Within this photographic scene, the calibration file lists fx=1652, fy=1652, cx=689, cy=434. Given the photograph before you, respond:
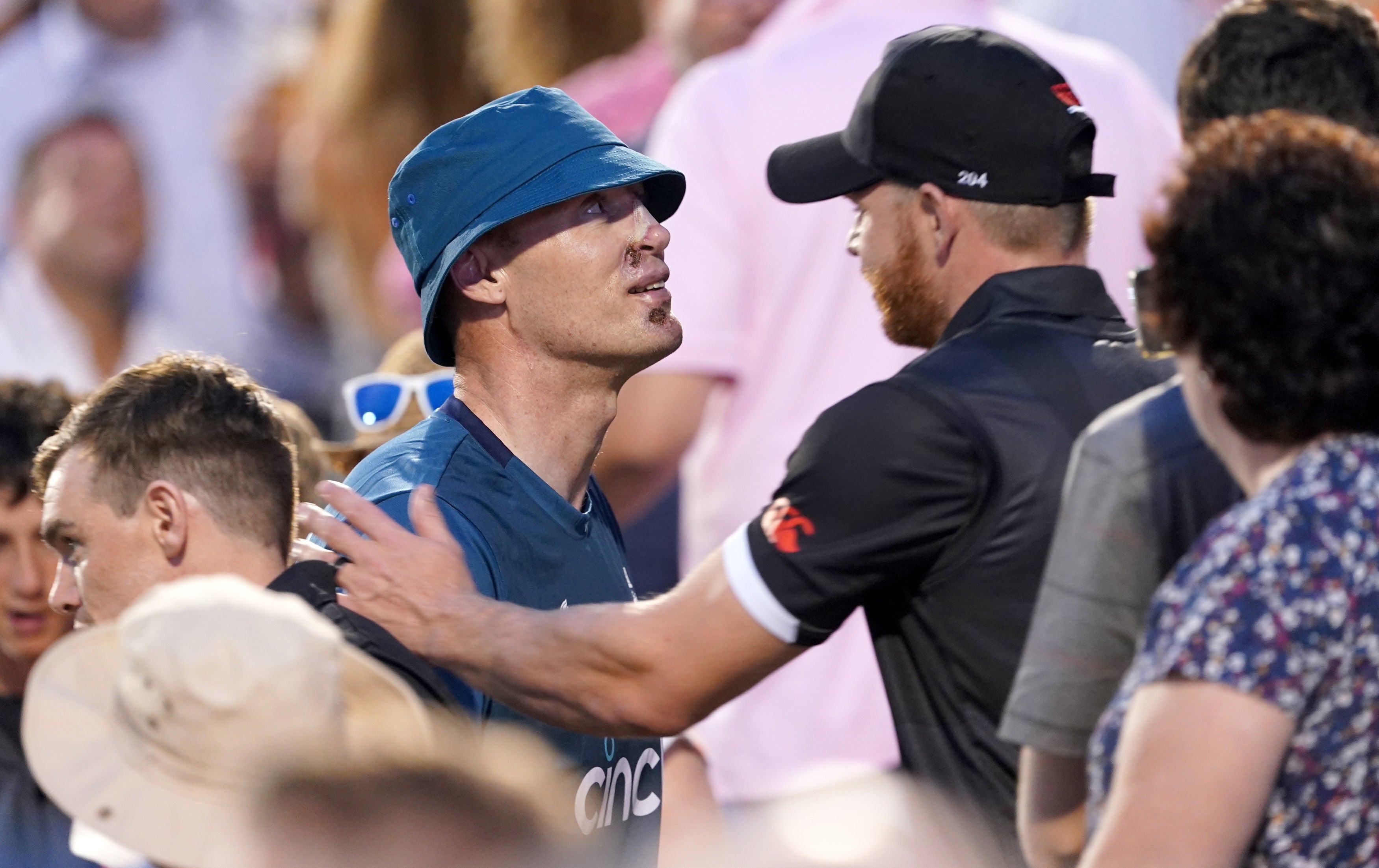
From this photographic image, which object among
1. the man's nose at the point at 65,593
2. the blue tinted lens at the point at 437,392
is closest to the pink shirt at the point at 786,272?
the blue tinted lens at the point at 437,392

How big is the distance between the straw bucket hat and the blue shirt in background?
24.3 inches

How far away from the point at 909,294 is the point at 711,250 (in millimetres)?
1351

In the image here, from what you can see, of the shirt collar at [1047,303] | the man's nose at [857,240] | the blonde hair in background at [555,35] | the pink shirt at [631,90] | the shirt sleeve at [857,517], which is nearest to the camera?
the shirt sleeve at [857,517]

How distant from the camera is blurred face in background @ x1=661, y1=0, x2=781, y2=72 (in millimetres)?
4570

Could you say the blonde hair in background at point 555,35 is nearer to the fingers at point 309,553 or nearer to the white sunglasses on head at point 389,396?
the white sunglasses on head at point 389,396

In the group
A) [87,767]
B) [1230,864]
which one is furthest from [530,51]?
[1230,864]

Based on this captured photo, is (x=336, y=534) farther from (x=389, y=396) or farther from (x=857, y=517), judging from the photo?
(x=389, y=396)

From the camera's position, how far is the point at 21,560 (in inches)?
138

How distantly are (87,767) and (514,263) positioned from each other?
1169 millimetres

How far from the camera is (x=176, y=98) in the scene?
596 centimetres

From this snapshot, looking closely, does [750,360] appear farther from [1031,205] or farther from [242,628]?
[242,628]

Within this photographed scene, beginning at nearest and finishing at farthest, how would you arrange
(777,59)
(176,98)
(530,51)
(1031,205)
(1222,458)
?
1. (1222,458)
2. (1031,205)
3. (777,59)
4. (530,51)
5. (176,98)

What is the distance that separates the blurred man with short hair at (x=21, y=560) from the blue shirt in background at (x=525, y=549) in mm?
1245

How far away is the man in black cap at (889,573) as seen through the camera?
6.73ft
